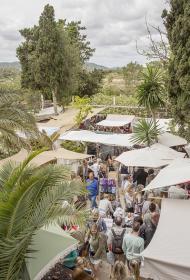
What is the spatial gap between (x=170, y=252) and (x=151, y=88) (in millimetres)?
10373

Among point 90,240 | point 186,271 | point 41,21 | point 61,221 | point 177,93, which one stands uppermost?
point 41,21

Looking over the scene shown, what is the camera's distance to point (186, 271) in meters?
5.48

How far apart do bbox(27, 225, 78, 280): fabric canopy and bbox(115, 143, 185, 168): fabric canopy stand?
547cm

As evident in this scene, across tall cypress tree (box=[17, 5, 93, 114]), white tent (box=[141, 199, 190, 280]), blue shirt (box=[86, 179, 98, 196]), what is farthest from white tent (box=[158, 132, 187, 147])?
tall cypress tree (box=[17, 5, 93, 114])

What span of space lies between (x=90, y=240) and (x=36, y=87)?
94.5 feet

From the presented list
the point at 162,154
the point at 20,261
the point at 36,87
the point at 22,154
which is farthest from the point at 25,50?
the point at 20,261

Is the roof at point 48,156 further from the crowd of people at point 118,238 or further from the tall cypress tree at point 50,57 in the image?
the tall cypress tree at point 50,57

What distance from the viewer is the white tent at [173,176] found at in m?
8.45

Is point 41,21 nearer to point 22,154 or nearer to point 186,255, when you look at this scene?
point 22,154

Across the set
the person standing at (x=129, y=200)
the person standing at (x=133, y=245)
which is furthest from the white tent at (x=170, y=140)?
the person standing at (x=133, y=245)

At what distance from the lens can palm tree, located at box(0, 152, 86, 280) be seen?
18.6 feet

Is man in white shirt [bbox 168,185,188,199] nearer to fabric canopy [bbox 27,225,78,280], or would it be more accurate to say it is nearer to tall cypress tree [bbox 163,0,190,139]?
fabric canopy [bbox 27,225,78,280]

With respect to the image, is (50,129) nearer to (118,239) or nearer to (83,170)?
(83,170)

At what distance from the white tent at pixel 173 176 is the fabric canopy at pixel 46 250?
115 inches
